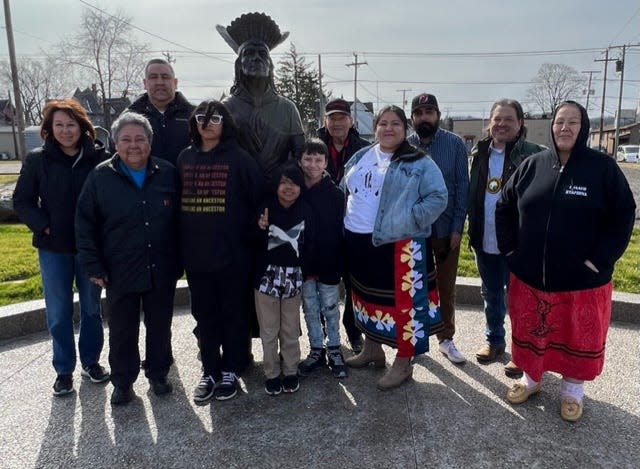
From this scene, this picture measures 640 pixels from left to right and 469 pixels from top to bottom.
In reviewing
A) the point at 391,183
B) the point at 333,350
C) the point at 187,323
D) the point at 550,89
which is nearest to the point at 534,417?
the point at 333,350

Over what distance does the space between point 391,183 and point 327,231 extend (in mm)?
541

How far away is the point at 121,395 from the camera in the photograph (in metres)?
3.14

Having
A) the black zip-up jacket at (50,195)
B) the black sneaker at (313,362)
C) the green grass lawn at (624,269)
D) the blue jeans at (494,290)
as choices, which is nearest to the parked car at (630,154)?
the green grass lawn at (624,269)

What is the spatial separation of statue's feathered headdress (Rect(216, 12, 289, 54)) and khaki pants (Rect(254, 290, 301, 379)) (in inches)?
72.3

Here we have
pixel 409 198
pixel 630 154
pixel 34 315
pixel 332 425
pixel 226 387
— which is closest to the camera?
pixel 332 425

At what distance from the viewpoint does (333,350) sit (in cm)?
359

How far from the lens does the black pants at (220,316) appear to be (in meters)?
3.13

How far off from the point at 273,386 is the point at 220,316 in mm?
588

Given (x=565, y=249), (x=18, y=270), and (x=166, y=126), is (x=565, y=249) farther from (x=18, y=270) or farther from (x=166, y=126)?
(x=18, y=270)

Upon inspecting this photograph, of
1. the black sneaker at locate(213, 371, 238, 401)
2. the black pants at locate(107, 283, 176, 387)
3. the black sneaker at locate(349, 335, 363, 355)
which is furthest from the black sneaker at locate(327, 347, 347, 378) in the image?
the black pants at locate(107, 283, 176, 387)

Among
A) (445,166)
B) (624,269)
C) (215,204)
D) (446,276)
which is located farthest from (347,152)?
(624,269)

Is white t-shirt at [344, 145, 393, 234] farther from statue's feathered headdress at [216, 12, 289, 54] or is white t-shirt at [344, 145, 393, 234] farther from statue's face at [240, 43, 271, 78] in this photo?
statue's feathered headdress at [216, 12, 289, 54]

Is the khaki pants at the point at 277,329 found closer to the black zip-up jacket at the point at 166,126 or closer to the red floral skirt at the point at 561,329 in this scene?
the black zip-up jacket at the point at 166,126

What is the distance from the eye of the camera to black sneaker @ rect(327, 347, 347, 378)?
3.48 metres
